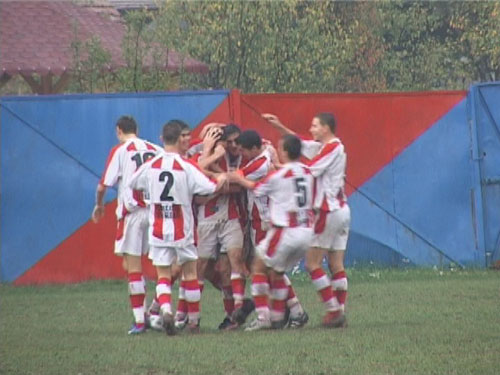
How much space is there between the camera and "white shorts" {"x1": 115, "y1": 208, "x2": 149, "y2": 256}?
13.3m

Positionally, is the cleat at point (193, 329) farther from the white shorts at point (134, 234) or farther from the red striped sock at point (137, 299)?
the white shorts at point (134, 234)

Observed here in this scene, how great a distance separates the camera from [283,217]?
1259cm

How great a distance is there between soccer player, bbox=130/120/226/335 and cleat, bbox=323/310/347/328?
4.30 ft

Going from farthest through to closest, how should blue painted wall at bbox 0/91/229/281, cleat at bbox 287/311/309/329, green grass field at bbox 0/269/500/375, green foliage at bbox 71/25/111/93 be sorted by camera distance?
green foliage at bbox 71/25/111/93 < blue painted wall at bbox 0/91/229/281 < cleat at bbox 287/311/309/329 < green grass field at bbox 0/269/500/375

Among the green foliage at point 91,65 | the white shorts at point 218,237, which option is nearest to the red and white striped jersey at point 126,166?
the white shorts at point 218,237


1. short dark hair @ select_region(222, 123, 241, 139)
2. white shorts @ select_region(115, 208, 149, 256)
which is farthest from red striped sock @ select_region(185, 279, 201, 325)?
short dark hair @ select_region(222, 123, 241, 139)

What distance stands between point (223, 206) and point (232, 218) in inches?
6.1

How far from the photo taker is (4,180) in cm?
1866

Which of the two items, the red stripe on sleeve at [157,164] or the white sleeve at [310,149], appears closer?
the red stripe on sleeve at [157,164]

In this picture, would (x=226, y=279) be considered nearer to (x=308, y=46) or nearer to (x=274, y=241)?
(x=274, y=241)

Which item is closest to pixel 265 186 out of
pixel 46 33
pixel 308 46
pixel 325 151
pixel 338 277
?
pixel 325 151

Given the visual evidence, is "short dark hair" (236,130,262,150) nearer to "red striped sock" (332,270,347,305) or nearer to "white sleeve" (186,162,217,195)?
"white sleeve" (186,162,217,195)

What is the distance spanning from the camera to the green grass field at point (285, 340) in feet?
34.7

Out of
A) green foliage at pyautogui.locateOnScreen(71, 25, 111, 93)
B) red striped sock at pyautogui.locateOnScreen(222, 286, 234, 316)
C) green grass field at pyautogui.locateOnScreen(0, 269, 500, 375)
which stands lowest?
green grass field at pyautogui.locateOnScreen(0, 269, 500, 375)
